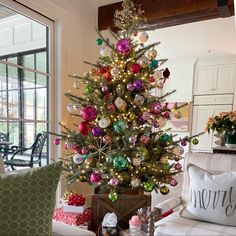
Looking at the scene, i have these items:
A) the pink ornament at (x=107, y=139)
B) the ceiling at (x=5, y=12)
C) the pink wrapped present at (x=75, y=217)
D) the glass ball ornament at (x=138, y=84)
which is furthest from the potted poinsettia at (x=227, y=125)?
the ceiling at (x=5, y=12)

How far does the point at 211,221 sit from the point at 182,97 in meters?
3.92

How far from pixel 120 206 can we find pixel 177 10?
196cm

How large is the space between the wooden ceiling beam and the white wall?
0.85 m

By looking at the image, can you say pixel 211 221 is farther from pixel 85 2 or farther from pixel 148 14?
pixel 85 2

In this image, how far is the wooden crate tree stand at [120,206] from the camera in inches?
72.0

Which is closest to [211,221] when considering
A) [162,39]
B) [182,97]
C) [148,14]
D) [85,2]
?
[148,14]

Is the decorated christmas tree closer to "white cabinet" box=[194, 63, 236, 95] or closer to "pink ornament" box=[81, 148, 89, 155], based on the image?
"pink ornament" box=[81, 148, 89, 155]

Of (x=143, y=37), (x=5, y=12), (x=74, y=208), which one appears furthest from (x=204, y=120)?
(x=5, y=12)

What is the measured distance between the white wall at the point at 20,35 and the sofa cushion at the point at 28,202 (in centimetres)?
143

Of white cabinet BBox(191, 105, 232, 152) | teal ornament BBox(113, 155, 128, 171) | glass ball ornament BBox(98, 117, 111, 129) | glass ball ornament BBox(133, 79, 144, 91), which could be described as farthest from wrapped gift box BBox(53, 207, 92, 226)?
white cabinet BBox(191, 105, 232, 152)

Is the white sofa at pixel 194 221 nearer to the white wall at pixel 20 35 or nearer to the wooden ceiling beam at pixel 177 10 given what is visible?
the wooden ceiling beam at pixel 177 10

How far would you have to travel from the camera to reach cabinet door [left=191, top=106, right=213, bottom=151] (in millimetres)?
4820

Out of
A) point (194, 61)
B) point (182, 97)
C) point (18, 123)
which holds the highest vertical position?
point (194, 61)

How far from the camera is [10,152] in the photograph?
2068 mm
